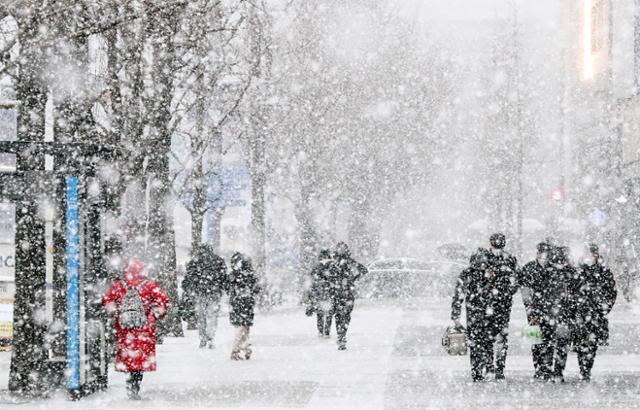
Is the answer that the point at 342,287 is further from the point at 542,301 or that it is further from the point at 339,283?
the point at 542,301

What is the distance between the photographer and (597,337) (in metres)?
13.5

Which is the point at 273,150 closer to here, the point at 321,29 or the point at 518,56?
the point at 321,29

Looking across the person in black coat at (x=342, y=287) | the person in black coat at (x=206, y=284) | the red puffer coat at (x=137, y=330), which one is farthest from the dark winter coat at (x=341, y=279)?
the red puffer coat at (x=137, y=330)

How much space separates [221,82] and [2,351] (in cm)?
893

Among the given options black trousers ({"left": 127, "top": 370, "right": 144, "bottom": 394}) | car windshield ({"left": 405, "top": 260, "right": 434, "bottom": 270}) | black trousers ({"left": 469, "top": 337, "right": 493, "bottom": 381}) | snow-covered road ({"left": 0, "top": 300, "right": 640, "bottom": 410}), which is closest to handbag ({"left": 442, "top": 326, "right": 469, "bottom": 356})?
snow-covered road ({"left": 0, "top": 300, "right": 640, "bottom": 410})

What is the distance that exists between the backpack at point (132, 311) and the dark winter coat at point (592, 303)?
16.6 ft

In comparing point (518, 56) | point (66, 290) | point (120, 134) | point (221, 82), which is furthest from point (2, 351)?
point (518, 56)

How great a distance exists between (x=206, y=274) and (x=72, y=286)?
6.19 m

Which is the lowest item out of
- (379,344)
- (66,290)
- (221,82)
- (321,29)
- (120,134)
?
(379,344)

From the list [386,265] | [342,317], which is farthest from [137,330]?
[386,265]

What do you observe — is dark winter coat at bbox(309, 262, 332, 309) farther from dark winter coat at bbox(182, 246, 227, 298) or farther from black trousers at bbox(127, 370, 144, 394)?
black trousers at bbox(127, 370, 144, 394)

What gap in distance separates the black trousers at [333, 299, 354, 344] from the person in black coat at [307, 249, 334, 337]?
1.37ft

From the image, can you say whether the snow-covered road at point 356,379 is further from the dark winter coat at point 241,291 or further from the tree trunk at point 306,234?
the tree trunk at point 306,234

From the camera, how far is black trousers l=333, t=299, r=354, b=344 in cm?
1842
